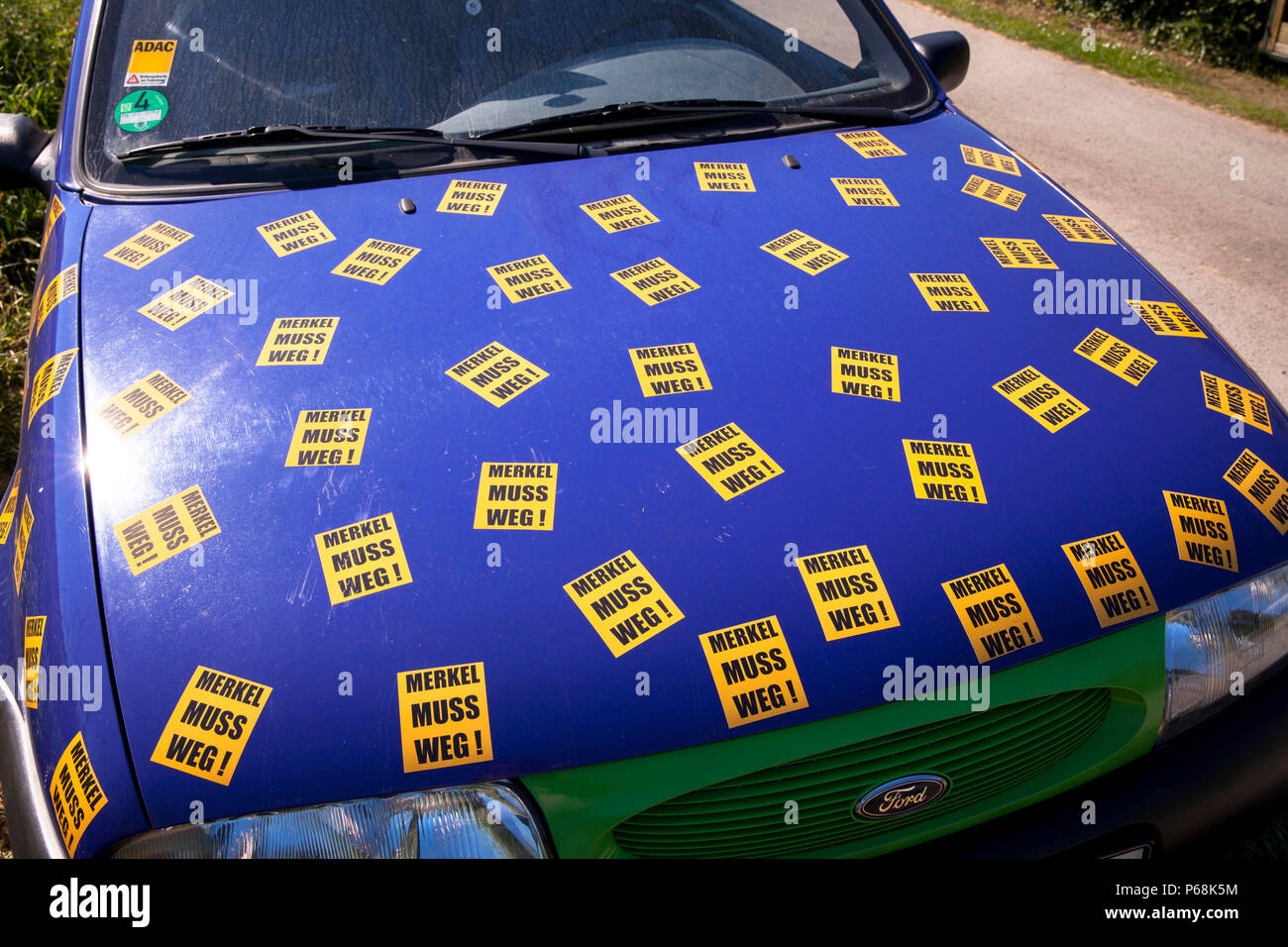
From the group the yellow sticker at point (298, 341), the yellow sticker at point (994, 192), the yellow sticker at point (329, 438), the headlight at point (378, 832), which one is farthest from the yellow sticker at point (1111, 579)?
the yellow sticker at point (298, 341)

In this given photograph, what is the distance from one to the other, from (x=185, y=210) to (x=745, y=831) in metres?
1.66

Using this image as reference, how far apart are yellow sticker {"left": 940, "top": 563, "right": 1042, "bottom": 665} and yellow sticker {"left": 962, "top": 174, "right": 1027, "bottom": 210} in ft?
3.74

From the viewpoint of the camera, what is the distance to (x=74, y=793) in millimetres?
1260

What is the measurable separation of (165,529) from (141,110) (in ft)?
3.90

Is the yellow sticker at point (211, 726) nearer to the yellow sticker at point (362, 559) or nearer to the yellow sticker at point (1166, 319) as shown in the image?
the yellow sticker at point (362, 559)

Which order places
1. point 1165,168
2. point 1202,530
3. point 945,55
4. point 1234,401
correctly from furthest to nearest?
point 1165,168 < point 945,55 < point 1234,401 < point 1202,530

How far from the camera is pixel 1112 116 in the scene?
6242 millimetres

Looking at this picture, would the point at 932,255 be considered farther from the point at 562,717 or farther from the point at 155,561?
the point at 155,561

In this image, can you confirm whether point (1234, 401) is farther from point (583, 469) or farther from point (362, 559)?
point (362, 559)

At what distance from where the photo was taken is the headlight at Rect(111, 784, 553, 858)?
1.22 meters

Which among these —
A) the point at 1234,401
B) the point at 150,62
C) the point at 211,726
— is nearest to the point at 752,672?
the point at 211,726

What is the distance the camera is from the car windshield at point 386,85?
2037 millimetres

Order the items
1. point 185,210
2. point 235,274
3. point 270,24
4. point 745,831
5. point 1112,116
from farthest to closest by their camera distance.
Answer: point 1112,116 < point 270,24 < point 185,210 < point 235,274 < point 745,831
